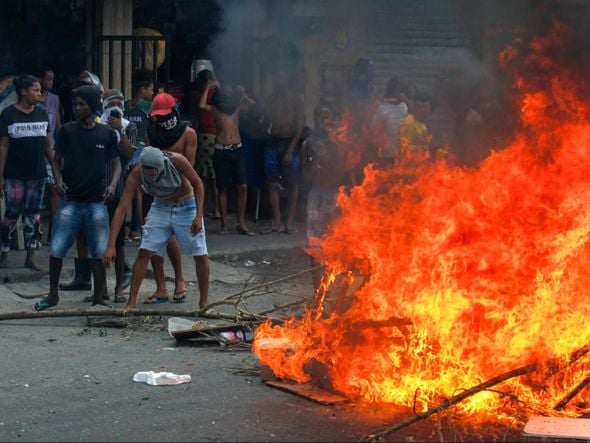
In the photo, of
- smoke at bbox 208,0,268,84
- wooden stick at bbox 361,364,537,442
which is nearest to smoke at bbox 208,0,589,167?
smoke at bbox 208,0,268,84

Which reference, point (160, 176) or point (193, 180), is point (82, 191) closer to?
point (160, 176)

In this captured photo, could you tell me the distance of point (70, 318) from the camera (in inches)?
348

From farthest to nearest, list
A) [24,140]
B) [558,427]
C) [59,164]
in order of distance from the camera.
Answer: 1. [24,140]
2. [59,164]
3. [558,427]

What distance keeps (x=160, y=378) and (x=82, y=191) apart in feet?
9.31

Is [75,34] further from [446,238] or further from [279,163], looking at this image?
[446,238]

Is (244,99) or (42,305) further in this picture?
(244,99)

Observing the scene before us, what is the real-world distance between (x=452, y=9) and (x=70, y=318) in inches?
198

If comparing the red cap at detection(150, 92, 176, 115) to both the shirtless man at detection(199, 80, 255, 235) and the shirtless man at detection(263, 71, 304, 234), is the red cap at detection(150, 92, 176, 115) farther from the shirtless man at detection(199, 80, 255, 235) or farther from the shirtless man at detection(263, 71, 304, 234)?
the shirtless man at detection(263, 71, 304, 234)

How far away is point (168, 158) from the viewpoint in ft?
28.7

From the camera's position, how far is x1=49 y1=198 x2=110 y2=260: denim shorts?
911cm

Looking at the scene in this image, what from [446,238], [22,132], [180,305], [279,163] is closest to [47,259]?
[22,132]

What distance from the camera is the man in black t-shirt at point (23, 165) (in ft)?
33.4

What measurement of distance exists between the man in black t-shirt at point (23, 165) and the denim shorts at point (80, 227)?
4.14ft

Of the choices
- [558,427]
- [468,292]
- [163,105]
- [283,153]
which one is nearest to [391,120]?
[283,153]
